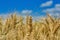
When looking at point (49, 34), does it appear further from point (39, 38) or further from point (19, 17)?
point (19, 17)

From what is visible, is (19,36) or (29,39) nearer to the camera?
(29,39)

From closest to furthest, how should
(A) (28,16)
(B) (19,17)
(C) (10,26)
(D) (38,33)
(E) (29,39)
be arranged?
(E) (29,39) < (D) (38,33) < (A) (28,16) < (C) (10,26) < (B) (19,17)

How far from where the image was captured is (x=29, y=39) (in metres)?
5.62

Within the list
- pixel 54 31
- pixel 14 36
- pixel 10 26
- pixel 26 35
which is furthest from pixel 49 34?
pixel 10 26

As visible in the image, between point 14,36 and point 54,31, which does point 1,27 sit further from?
point 54,31

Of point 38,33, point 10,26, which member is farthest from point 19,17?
point 38,33

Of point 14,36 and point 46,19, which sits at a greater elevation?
point 46,19

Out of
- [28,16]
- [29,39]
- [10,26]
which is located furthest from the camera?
[10,26]

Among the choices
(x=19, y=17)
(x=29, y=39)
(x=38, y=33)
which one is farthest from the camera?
(x=19, y=17)

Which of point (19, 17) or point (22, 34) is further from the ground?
Result: point (19, 17)

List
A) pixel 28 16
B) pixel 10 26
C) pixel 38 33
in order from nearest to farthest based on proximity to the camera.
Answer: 1. pixel 38 33
2. pixel 28 16
3. pixel 10 26

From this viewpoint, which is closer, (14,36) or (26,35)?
(26,35)

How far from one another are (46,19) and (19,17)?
173cm

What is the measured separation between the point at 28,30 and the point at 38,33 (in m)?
0.27
